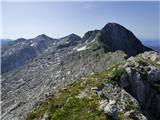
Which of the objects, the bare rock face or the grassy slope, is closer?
the grassy slope

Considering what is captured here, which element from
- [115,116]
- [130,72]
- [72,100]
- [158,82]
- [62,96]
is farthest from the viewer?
[158,82]

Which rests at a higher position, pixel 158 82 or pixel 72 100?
pixel 72 100

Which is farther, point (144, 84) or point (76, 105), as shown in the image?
point (144, 84)

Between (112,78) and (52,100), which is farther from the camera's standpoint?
(112,78)

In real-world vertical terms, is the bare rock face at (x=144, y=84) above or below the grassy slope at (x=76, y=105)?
below

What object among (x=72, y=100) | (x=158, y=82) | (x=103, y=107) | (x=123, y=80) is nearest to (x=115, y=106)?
(x=103, y=107)

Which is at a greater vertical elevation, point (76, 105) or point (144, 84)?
point (76, 105)

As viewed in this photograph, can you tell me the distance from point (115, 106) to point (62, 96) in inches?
418

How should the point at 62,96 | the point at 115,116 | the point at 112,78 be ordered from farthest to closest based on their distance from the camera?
the point at 112,78, the point at 62,96, the point at 115,116

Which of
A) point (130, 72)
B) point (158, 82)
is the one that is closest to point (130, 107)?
point (130, 72)

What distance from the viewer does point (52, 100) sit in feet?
187

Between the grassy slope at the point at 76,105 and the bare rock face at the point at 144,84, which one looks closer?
the grassy slope at the point at 76,105

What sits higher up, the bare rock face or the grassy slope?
the grassy slope

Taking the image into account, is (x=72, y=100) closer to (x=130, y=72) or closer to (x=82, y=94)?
(x=82, y=94)
